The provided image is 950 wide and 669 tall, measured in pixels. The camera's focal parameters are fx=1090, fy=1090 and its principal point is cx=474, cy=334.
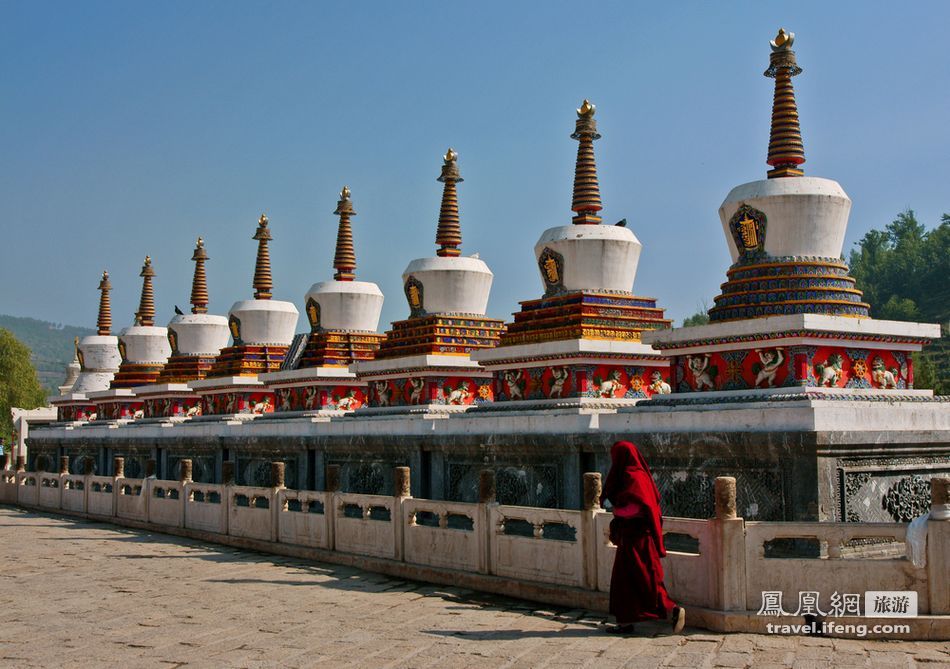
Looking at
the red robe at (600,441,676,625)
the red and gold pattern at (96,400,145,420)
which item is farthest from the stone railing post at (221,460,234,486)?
the red and gold pattern at (96,400,145,420)

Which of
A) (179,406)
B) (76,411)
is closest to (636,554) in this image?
(179,406)

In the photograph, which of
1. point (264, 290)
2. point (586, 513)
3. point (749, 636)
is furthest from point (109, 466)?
point (749, 636)

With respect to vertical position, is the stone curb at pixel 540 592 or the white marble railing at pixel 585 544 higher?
the white marble railing at pixel 585 544

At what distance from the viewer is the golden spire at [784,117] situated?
52.9ft

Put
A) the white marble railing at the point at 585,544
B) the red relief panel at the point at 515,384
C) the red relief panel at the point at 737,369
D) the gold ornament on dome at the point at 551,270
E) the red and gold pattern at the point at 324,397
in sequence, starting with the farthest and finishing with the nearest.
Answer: the red and gold pattern at the point at 324,397 → the gold ornament on dome at the point at 551,270 → the red relief panel at the point at 515,384 → the red relief panel at the point at 737,369 → the white marble railing at the point at 585,544

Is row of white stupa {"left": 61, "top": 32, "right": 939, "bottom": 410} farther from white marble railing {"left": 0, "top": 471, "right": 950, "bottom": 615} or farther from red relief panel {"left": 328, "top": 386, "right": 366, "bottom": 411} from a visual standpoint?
white marble railing {"left": 0, "top": 471, "right": 950, "bottom": 615}

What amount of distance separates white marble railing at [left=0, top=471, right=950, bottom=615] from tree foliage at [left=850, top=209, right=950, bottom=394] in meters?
78.5

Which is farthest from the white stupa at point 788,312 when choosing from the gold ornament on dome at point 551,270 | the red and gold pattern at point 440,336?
the red and gold pattern at point 440,336

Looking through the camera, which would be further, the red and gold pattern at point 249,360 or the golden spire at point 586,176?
the red and gold pattern at point 249,360

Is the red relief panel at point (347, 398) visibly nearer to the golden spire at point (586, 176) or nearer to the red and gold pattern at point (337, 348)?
the red and gold pattern at point (337, 348)

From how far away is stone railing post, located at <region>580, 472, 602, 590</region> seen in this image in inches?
437

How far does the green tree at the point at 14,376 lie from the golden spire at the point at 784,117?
5962cm

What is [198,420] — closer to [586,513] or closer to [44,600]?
[44,600]

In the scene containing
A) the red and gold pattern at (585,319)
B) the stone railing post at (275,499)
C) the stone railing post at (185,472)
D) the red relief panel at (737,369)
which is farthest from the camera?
the stone railing post at (185,472)
